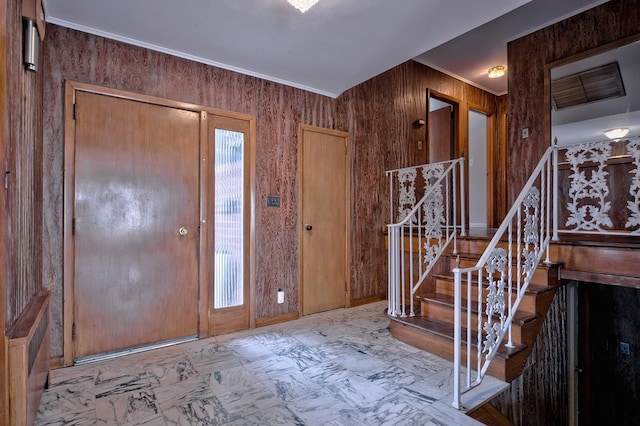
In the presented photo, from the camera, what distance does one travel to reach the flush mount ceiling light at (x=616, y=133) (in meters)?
3.22

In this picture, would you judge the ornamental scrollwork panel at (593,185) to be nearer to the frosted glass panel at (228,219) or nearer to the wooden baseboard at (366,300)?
the wooden baseboard at (366,300)

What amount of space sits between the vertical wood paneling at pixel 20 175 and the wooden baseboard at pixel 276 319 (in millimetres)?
1822

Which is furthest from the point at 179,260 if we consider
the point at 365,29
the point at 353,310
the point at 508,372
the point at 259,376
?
the point at 508,372

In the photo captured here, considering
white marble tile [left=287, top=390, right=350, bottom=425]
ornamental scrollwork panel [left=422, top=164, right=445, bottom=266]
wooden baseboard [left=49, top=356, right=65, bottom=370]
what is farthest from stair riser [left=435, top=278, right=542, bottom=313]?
wooden baseboard [left=49, top=356, right=65, bottom=370]

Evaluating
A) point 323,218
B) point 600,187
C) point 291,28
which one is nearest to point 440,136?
point 323,218

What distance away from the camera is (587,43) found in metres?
3.54

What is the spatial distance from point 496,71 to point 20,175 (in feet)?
18.9

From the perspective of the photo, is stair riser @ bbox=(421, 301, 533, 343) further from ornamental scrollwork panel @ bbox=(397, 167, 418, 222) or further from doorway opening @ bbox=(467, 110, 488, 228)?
doorway opening @ bbox=(467, 110, 488, 228)

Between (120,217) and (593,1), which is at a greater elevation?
(593,1)

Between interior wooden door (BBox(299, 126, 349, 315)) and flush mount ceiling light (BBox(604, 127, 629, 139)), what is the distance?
2729mm

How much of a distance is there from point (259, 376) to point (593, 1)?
487 centimetres

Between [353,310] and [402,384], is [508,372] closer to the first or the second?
[402,384]

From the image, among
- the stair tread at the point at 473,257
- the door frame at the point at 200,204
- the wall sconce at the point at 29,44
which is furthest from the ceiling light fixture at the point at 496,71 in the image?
the wall sconce at the point at 29,44

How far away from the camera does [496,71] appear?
4.97m
